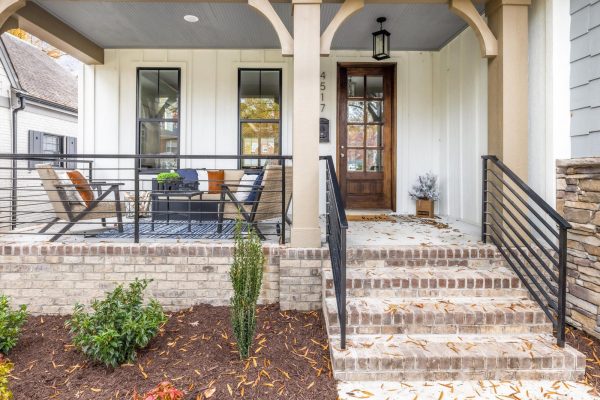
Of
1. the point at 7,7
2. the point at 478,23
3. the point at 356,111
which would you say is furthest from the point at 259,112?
the point at 478,23

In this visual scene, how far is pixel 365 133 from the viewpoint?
5.89m

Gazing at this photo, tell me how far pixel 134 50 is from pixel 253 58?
6.11 feet

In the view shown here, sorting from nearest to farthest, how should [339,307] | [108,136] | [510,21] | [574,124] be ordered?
[339,307] → [574,124] → [510,21] → [108,136]

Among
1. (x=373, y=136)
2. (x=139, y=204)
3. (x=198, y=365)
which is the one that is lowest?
(x=198, y=365)

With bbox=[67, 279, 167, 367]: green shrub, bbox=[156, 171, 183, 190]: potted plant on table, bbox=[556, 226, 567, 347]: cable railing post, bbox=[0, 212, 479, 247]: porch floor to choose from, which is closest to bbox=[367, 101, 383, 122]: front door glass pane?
bbox=[0, 212, 479, 247]: porch floor

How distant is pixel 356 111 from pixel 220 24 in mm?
2374

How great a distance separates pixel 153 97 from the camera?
19.2 feet

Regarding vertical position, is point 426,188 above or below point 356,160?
below

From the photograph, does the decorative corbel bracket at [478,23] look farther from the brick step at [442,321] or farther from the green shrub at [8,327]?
the green shrub at [8,327]

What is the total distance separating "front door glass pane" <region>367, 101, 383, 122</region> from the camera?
5.90 m

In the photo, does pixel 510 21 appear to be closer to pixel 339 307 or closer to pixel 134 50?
pixel 339 307

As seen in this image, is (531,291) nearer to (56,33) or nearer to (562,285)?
(562,285)

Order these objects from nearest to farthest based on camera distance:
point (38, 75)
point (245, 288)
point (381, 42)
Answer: point (245, 288), point (381, 42), point (38, 75)

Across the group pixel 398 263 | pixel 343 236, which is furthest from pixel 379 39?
pixel 343 236
